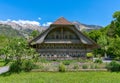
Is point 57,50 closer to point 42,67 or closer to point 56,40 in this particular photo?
point 56,40

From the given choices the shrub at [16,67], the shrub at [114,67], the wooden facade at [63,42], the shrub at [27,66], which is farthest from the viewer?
the wooden facade at [63,42]

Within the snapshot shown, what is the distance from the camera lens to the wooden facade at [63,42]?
36.5 meters

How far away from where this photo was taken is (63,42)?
36375 millimetres

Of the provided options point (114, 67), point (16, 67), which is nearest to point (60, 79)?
point (16, 67)

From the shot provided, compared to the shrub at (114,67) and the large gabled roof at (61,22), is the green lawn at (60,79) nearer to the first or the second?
the shrub at (114,67)

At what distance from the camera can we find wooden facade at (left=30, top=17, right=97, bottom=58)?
36.5 metres

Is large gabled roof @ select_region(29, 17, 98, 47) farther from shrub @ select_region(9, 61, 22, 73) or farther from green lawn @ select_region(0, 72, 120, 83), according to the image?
green lawn @ select_region(0, 72, 120, 83)

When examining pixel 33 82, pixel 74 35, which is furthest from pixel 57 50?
pixel 33 82

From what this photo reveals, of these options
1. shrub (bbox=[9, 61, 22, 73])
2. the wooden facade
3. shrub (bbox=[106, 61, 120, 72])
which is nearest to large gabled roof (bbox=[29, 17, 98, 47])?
the wooden facade

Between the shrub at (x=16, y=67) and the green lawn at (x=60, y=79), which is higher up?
the shrub at (x=16, y=67)

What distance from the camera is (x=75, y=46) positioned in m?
37.6

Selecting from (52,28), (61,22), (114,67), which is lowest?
(114,67)

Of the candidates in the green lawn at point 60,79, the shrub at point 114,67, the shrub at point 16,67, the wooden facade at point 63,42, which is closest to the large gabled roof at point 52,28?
the wooden facade at point 63,42

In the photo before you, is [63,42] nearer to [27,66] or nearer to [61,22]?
[61,22]
